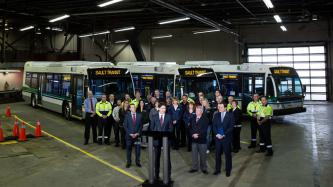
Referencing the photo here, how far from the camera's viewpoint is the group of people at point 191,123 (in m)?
7.98

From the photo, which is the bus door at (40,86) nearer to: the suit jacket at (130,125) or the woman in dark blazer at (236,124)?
the suit jacket at (130,125)

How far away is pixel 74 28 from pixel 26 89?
8766 millimetres

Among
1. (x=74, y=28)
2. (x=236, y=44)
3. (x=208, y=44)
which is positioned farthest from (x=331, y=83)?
(x=74, y=28)

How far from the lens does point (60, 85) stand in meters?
18.0

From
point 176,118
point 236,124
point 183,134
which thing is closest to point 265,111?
point 236,124

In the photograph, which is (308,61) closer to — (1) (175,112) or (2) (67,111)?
(2) (67,111)

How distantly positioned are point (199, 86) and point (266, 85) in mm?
3504

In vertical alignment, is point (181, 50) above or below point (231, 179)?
above

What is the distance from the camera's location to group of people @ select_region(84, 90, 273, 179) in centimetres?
798

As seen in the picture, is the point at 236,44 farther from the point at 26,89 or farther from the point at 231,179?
the point at 231,179

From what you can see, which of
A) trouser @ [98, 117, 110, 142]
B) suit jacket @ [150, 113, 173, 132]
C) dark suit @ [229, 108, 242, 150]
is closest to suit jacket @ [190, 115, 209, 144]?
suit jacket @ [150, 113, 173, 132]

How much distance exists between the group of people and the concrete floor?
435 mm

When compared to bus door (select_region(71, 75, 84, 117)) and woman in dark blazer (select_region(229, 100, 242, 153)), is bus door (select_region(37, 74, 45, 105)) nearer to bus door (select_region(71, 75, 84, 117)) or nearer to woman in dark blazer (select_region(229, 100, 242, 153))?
bus door (select_region(71, 75, 84, 117))

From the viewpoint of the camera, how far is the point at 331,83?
2867 cm
